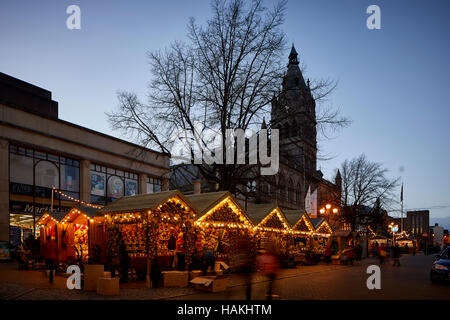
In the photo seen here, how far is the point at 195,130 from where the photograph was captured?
2466 cm

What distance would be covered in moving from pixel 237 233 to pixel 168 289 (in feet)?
24.3

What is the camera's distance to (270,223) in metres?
24.1

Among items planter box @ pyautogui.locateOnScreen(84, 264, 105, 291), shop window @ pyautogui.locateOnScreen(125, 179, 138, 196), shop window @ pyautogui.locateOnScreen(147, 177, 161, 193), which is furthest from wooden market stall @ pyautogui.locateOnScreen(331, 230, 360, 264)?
planter box @ pyautogui.locateOnScreen(84, 264, 105, 291)

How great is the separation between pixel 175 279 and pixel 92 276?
3.03 m

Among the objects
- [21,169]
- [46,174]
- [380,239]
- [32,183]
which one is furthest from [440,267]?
[380,239]

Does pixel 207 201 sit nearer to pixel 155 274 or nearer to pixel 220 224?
pixel 220 224

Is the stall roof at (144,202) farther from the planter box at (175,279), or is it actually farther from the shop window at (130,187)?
the shop window at (130,187)

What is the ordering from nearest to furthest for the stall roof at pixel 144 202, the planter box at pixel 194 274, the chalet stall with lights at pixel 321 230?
the planter box at pixel 194 274 < the stall roof at pixel 144 202 < the chalet stall with lights at pixel 321 230

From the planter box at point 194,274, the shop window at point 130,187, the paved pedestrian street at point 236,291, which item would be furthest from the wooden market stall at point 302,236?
the shop window at point 130,187

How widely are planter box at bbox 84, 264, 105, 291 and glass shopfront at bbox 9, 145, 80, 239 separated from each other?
1761cm

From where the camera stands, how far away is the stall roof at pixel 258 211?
23.2 meters

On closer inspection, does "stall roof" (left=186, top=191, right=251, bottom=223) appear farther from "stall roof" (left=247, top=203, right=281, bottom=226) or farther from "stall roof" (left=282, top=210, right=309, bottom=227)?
→ "stall roof" (left=282, top=210, right=309, bottom=227)
